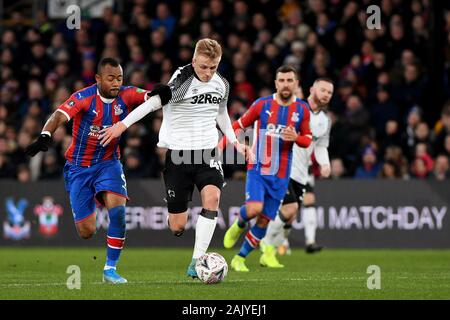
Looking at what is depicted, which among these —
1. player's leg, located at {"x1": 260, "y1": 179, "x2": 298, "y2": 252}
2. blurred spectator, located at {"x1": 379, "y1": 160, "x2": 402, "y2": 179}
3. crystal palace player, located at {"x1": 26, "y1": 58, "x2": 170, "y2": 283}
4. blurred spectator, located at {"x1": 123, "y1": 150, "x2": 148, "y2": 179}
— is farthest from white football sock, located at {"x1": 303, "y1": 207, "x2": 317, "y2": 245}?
crystal palace player, located at {"x1": 26, "y1": 58, "x2": 170, "y2": 283}

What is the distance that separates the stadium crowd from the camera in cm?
1938

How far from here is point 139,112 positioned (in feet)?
34.9

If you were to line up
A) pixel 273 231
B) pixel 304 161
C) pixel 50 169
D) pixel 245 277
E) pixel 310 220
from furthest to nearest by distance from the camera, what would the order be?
pixel 50 169 → pixel 310 220 → pixel 304 161 → pixel 273 231 → pixel 245 277

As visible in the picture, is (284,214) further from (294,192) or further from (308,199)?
(308,199)

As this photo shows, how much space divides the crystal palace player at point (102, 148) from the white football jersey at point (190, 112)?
0.95 feet

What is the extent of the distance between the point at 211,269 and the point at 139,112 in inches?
65.5

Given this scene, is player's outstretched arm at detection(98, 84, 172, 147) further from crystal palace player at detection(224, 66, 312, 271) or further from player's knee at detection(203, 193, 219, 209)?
crystal palace player at detection(224, 66, 312, 271)

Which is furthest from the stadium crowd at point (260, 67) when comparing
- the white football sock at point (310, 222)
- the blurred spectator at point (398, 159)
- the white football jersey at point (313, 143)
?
the white football jersey at point (313, 143)

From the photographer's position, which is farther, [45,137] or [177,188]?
[177,188]

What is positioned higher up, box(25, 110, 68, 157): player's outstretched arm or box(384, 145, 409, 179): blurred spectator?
box(25, 110, 68, 157): player's outstretched arm

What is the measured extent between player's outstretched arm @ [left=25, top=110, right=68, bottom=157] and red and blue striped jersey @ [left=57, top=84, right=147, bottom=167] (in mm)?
73

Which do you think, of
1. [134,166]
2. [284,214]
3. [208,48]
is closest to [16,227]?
[134,166]
